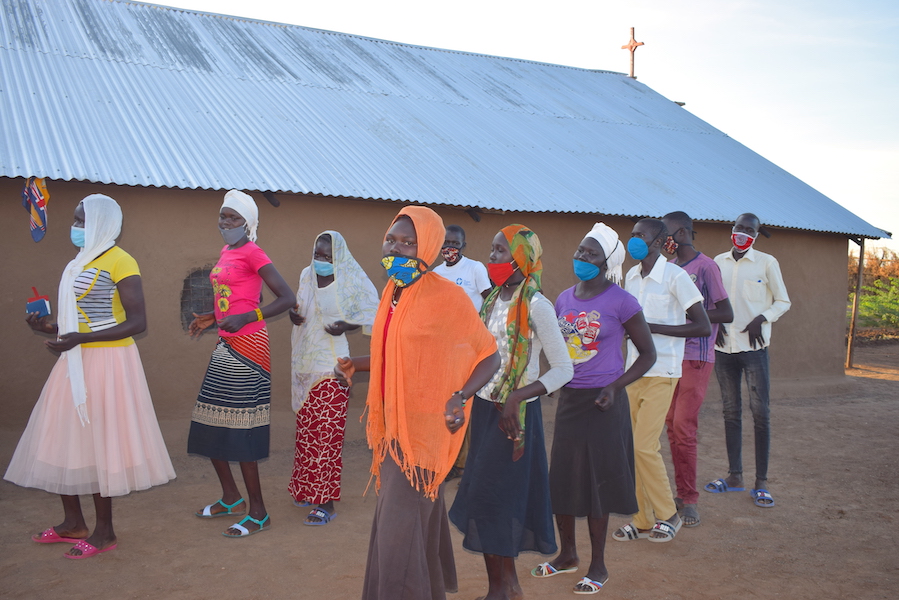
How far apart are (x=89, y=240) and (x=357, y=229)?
3720 mm

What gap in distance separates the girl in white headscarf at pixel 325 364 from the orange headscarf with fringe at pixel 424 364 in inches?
80.9

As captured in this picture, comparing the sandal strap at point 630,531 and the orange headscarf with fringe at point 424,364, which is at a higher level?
the orange headscarf with fringe at point 424,364

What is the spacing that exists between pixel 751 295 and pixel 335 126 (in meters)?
5.24

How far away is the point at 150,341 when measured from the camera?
680 cm

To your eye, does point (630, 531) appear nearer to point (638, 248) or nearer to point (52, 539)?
point (638, 248)

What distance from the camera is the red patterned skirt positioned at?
514 cm

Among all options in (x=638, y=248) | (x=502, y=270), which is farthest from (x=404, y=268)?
(x=638, y=248)

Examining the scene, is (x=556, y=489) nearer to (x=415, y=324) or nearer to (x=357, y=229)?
(x=415, y=324)

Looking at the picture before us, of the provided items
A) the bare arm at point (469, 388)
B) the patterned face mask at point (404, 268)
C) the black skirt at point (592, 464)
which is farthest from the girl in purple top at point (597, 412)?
the patterned face mask at point (404, 268)

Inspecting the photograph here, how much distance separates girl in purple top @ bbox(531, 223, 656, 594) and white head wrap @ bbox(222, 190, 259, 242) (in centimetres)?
216

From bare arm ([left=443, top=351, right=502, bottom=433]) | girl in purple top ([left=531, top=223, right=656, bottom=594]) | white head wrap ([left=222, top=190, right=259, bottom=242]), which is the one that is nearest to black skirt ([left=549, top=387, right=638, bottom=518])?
girl in purple top ([left=531, top=223, right=656, bottom=594])

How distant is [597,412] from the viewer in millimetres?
4059

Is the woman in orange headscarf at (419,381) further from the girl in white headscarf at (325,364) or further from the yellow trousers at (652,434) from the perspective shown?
the girl in white headscarf at (325,364)

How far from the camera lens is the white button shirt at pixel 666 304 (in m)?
4.70
